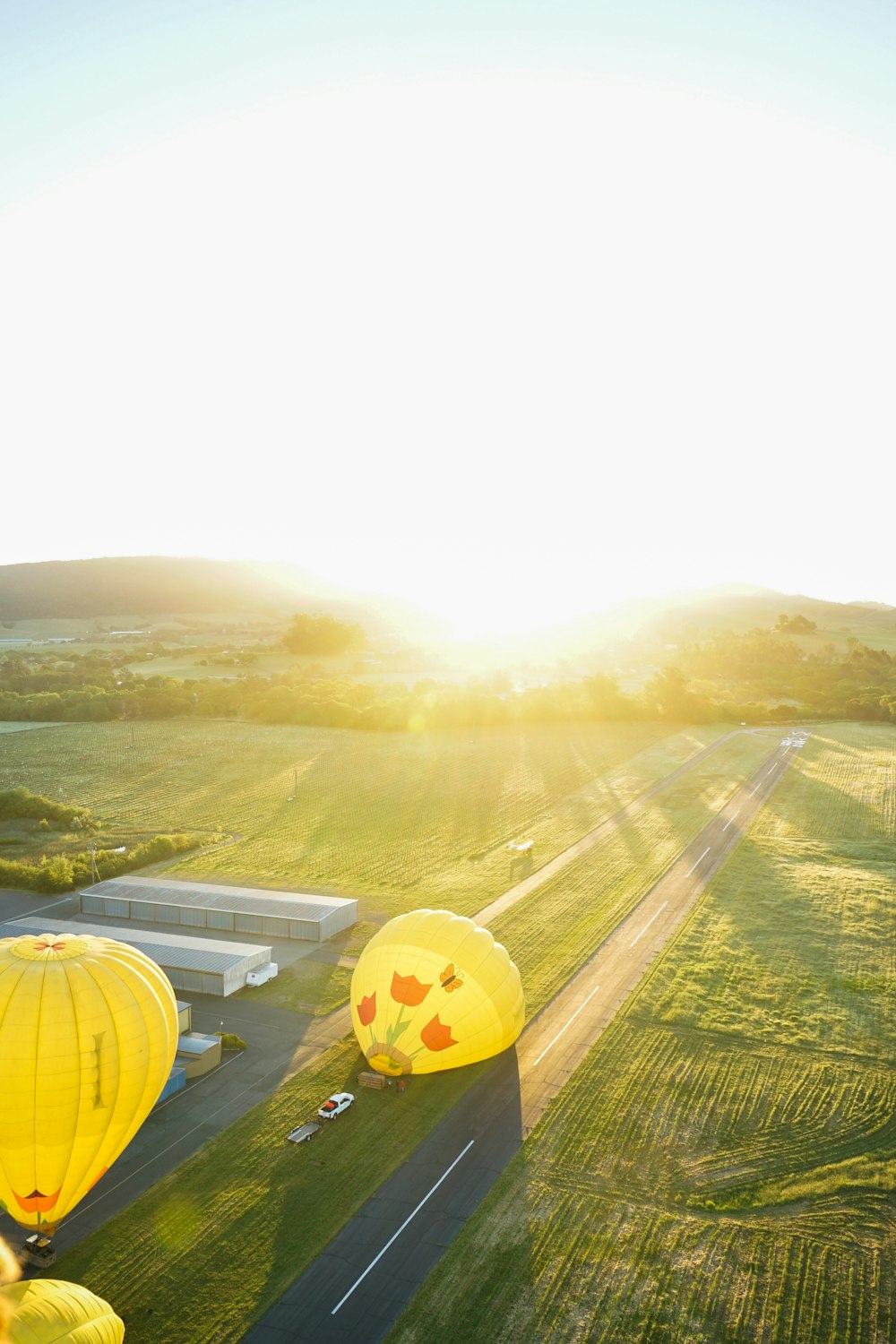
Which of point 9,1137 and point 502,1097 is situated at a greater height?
point 9,1137

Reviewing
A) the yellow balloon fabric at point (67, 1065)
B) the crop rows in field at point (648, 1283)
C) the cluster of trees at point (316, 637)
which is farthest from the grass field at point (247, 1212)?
the cluster of trees at point (316, 637)

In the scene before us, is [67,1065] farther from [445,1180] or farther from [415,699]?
[415,699]

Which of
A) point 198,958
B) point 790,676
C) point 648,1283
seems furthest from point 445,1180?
point 790,676

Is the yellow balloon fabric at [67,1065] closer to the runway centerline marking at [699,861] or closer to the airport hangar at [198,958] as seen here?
the airport hangar at [198,958]

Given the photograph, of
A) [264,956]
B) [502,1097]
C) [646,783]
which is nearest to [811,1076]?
[502,1097]

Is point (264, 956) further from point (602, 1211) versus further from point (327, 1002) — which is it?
point (602, 1211)

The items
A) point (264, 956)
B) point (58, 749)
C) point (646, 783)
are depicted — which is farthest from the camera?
point (58, 749)

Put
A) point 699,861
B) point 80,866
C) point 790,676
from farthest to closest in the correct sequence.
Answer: point 790,676 → point 699,861 → point 80,866
